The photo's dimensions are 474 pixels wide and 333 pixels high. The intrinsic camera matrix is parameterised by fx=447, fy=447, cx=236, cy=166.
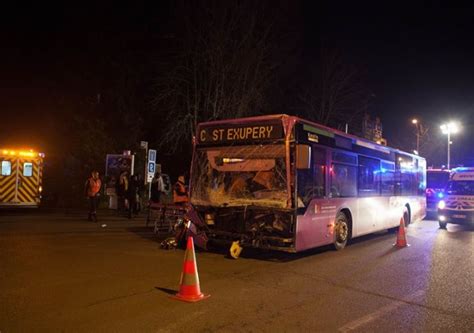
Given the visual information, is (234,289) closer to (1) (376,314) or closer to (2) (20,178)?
(1) (376,314)

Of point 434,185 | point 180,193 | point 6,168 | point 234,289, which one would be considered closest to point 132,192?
point 6,168

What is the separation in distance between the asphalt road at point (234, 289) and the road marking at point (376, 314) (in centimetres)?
1

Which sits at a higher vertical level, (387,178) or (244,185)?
(387,178)

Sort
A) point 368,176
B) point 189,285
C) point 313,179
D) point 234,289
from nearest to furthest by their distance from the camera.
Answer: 1. point 189,285
2. point 234,289
3. point 313,179
4. point 368,176

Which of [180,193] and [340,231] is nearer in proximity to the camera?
[340,231]

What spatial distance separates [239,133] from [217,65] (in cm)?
1572

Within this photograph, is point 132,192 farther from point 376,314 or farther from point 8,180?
point 376,314

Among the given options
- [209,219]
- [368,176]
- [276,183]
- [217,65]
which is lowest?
[209,219]

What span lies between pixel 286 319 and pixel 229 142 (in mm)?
5373

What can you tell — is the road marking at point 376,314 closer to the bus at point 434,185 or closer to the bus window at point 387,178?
the bus window at point 387,178

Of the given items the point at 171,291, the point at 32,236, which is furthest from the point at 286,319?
the point at 32,236

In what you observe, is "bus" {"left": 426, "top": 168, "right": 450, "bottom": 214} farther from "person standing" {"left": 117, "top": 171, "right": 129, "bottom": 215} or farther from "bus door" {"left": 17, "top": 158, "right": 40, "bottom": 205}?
"bus door" {"left": 17, "top": 158, "right": 40, "bottom": 205}

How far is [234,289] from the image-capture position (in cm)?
716

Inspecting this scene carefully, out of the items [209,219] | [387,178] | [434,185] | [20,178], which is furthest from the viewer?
[434,185]
